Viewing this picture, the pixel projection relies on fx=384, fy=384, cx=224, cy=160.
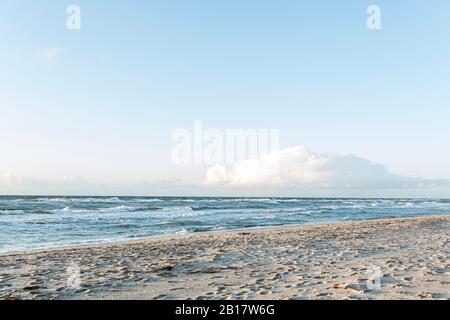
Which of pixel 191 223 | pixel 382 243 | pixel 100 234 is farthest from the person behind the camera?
pixel 191 223

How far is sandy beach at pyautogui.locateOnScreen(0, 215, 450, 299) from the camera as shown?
276 inches

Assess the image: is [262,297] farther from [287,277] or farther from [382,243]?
[382,243]

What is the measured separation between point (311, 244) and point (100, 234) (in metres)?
12.2

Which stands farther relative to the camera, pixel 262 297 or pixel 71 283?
pixel 71 283

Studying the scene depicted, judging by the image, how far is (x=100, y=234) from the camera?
834 inches

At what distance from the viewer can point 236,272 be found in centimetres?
902

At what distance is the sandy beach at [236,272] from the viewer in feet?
23.0
